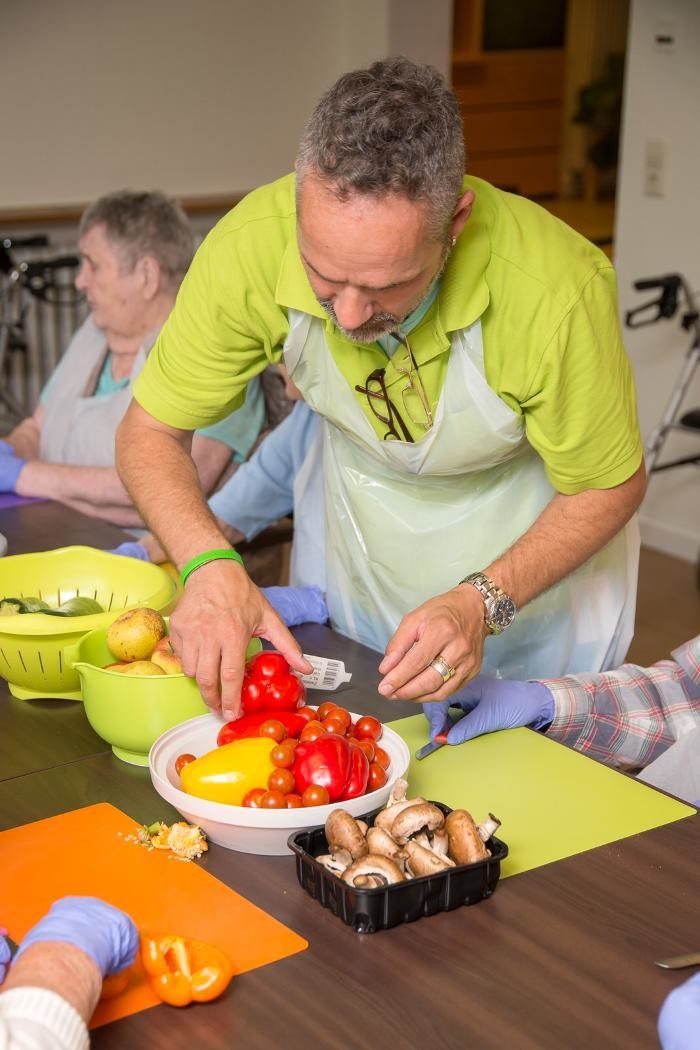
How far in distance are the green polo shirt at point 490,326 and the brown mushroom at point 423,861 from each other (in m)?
0.62

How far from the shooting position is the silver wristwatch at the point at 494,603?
154cm

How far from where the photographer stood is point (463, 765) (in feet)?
4.85

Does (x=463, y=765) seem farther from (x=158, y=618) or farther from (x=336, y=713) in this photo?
(x=158, y=618)

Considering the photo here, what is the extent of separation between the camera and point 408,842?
119 centimetres

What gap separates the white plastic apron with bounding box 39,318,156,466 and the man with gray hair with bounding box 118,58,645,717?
97cm

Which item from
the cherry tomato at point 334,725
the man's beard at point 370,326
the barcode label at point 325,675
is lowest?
the barcode label at point 325,675

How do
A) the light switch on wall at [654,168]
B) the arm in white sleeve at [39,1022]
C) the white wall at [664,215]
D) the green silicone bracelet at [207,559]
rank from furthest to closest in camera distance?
the light switch on wall at [654,168]
the white wall at [664,215]
the green silicone bracelet at [207,559]
the arm in white sleeve at [39,1022]

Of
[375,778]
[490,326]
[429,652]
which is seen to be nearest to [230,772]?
[375,778]

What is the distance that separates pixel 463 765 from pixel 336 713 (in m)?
0.16

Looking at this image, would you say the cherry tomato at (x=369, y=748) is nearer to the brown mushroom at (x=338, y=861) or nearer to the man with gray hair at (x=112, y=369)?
the brown mushroom at (x=338, y=861)

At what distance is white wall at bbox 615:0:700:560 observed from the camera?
165 inches

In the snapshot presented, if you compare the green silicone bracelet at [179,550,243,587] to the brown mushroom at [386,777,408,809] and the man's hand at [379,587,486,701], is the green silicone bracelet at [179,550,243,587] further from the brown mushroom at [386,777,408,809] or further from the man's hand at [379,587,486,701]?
the brown mushroom at [386,777,408,809]

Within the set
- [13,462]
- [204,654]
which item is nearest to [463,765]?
[204,654]

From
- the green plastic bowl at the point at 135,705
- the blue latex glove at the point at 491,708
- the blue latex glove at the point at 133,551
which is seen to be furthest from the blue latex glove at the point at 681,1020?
the blue latex glove at the point at 133,551
